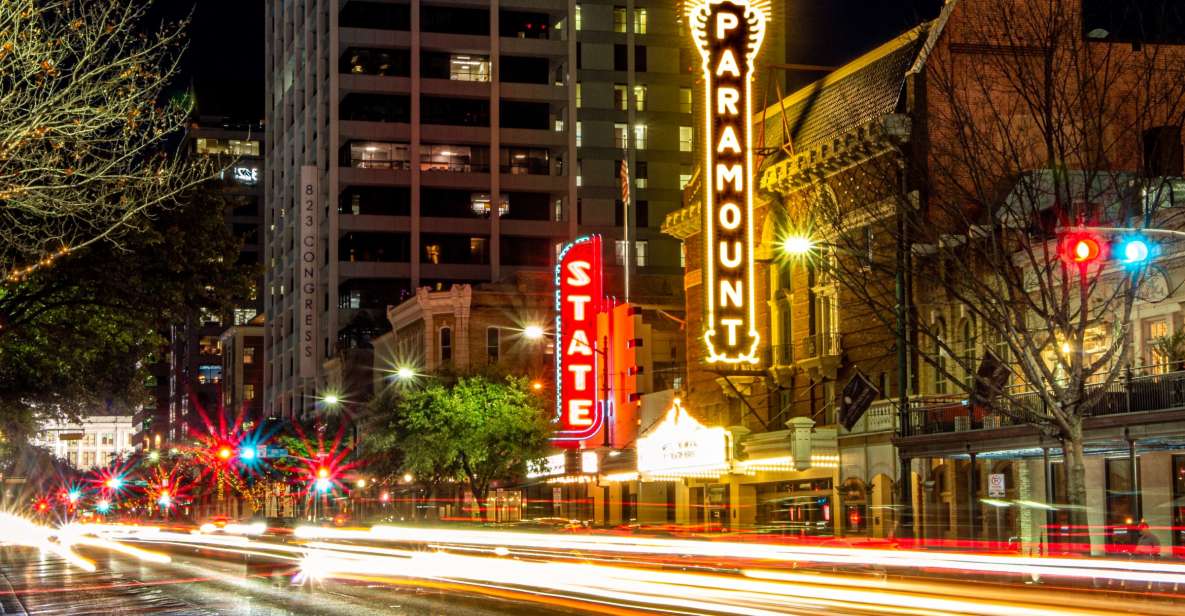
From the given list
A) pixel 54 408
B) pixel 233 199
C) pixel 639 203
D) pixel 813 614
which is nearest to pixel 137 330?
pixel 233 199

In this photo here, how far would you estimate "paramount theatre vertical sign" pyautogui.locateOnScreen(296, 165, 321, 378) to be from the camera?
106 m

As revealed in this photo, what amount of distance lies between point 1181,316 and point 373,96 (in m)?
77.7

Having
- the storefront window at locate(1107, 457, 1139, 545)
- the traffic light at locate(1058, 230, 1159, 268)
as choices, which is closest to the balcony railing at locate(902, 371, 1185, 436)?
the storefront window at locate(1107, 457, 1139, 545)

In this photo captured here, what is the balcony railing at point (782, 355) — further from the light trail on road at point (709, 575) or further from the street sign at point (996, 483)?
the light trail on road at point (709, 575)

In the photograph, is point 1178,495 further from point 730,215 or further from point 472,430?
point 472,430

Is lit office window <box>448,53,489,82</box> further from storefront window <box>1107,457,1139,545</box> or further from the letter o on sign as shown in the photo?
storefront window <box>1107,457,1139,545</box>

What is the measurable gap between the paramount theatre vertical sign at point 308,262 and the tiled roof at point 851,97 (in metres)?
58.4

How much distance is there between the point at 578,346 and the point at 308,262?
Answer: 161 feet

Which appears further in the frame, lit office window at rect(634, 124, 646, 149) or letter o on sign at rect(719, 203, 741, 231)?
lit office window at rect(634, 124, 646, 149)

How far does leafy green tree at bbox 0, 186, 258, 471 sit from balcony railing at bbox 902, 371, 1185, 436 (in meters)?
16.9

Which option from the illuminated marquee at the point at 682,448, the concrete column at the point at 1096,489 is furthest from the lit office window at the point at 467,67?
the concrete column at the point at 1096,489

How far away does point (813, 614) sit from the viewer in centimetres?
2038

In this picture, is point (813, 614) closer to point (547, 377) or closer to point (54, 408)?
point (54, 408)

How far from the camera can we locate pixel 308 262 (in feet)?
351
